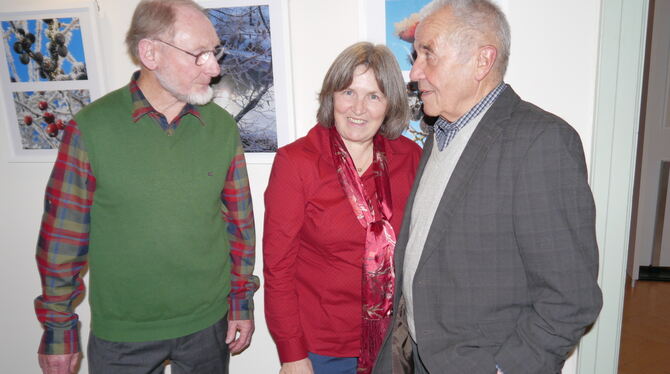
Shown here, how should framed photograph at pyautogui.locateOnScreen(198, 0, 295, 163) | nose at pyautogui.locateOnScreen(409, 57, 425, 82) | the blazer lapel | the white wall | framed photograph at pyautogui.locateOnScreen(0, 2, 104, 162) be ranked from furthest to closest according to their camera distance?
framed photograph at pyautogui.locateOnScreen(0, 2, 104, 162), framed photograph at pyautogui.locateOnScreen(198, 0, 295, 163), the white wall, nose at pyautogui.locateOnScreen(409, 57, 425, 82), the blazer lapel

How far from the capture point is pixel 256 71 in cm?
197

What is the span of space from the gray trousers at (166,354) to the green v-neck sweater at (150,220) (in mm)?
36

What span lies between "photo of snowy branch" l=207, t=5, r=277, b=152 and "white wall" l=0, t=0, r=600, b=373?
114 mm

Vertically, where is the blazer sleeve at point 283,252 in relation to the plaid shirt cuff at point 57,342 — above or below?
above

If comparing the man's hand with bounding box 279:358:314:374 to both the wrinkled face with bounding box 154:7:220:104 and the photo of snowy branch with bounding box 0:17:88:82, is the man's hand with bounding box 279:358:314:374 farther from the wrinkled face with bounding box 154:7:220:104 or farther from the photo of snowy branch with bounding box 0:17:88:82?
the photo of snowy branch with bounding box 0:17:88:82

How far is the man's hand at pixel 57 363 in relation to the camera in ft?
5.01

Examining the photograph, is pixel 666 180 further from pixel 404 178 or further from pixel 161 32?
pixel 161 32

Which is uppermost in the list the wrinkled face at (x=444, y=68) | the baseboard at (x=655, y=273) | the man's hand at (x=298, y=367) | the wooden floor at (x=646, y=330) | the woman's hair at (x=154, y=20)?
the woman's hair at (x=154, y=20)

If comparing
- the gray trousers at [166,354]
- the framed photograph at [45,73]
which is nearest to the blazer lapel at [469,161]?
the gray trousers at [166,354]

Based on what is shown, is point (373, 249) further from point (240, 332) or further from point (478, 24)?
point (478, 24)

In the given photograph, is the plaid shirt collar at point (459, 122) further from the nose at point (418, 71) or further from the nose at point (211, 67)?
the nose at point (211, 67)

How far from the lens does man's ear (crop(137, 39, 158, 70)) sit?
152cm

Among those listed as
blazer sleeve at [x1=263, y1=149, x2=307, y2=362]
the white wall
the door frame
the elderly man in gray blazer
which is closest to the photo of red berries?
the white wall

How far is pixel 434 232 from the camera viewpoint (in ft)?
4.30
